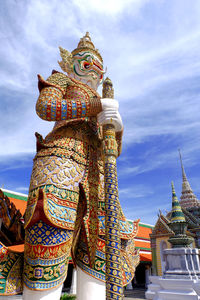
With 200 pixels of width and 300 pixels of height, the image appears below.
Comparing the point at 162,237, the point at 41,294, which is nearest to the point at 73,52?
the point at 41,294

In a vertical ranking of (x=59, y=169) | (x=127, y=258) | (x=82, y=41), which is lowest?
(x=127, y=258)

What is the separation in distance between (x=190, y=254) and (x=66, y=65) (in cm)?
532

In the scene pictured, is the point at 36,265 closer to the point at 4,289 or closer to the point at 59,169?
the point at 4,289

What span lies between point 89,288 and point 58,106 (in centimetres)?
243

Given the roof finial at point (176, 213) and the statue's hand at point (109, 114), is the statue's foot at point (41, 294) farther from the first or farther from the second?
the roof finial at point (176, 213)

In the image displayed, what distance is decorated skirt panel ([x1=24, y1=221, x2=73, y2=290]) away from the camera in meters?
2.47

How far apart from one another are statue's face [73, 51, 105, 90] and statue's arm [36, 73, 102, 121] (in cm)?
81

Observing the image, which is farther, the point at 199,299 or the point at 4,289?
the point at 199,299

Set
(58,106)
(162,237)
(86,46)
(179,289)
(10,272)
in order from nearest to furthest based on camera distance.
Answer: (10,272) → (58,106) → (86,46) → (179,289) → (162,237)

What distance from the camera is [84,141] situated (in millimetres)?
3434

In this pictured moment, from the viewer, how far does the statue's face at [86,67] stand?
409 centimetres

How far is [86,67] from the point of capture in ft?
13.5

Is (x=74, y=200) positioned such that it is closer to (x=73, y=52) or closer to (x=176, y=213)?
(x=73, y=52)

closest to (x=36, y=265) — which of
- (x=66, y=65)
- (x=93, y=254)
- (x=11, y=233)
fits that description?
(x=93, y=254)
